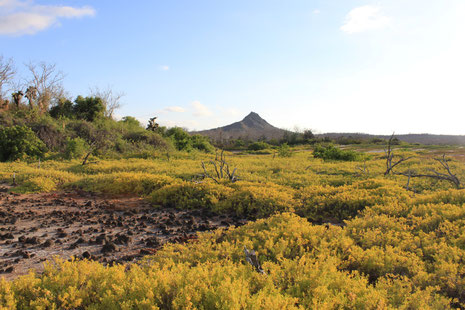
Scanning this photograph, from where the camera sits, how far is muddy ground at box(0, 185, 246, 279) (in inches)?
201

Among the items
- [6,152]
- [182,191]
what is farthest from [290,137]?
[182,191]

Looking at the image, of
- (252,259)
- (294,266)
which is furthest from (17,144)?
(294,266)

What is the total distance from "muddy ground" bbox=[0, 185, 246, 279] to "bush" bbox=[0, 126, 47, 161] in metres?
10.9

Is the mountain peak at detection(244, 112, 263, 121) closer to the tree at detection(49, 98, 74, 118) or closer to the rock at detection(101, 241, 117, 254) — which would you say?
the tree at detection(49, 98, 74, 118)

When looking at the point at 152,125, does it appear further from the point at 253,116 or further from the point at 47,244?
the point at 253,116

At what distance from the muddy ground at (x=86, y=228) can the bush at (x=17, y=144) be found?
1088 centimetres

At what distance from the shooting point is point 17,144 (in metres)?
19.1

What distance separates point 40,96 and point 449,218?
3998 centimetres

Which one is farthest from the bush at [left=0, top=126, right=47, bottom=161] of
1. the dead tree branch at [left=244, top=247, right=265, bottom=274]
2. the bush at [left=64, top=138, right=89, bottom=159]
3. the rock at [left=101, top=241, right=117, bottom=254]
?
the dead tree branch at [left=244, top=247, right=265, bottom=274]

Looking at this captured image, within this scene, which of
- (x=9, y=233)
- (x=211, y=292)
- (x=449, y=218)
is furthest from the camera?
(x=9, y=233)

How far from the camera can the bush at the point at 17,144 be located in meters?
19.0

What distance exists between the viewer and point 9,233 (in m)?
5.99

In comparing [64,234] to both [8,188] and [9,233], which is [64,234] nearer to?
[9,233]

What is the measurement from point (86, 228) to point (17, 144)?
Answer: 53.0 ft
